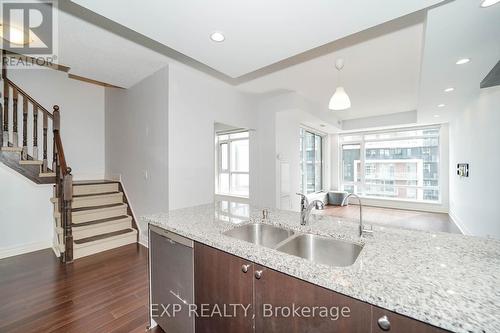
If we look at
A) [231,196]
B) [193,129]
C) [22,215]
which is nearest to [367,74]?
[193,129]

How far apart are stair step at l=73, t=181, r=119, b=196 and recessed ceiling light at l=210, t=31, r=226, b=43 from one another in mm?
3575

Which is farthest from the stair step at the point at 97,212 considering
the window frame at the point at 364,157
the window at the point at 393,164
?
the window at the point at 393,164

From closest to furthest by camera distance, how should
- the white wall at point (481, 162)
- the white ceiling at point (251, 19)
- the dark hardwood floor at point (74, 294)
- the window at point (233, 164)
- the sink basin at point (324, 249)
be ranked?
the sink basin at point (324, 249) < the white ceiling at point (251, 19) < the dark hardwood floor at point (74, 294) < the white wall at point (481, 162) < the window at point (233, 164)

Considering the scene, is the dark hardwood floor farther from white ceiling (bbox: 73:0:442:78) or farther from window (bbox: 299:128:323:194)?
window (bbox: 299:128:323:194)

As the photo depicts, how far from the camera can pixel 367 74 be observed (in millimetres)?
3590

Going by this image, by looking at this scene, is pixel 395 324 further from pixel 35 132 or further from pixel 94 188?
pixel 35 132

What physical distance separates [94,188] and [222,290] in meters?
3.95

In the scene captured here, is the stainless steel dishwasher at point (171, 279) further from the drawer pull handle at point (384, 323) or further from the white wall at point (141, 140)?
the white wall at point (141, 140)

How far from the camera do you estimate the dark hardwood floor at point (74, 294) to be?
1888 mm

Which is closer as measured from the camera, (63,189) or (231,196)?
(63,189)

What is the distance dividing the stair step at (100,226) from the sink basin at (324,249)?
345 cm

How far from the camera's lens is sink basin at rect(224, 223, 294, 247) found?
1707 millimetres

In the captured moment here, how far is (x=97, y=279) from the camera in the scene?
8.46ft

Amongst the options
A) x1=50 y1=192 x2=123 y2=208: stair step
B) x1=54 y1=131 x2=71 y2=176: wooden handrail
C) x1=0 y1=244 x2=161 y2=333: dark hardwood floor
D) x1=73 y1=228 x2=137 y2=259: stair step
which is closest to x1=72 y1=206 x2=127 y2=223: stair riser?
x1=50 y1=192 x2=123 y2=208: stair step
